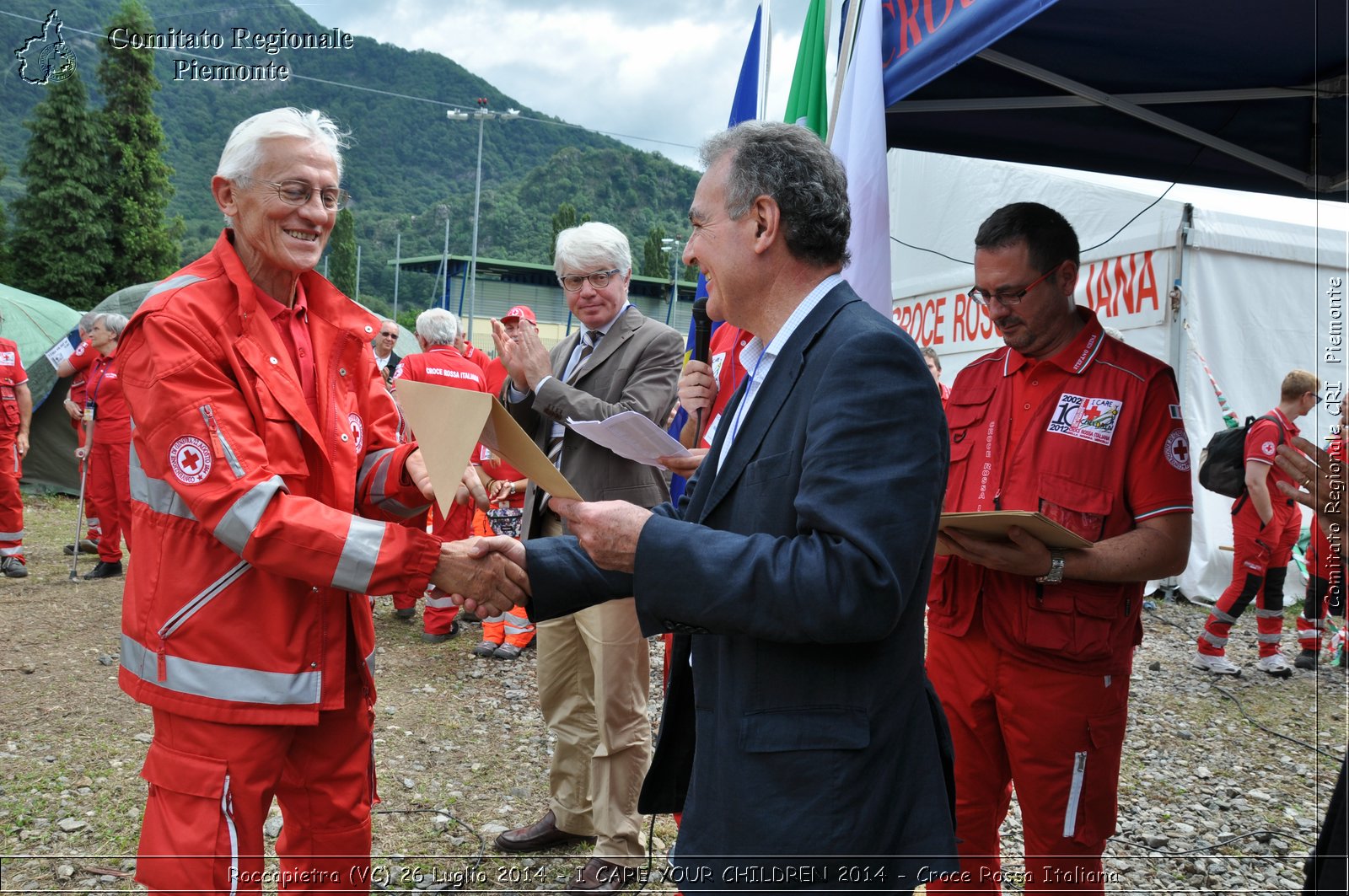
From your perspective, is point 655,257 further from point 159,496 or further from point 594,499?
point 159,496

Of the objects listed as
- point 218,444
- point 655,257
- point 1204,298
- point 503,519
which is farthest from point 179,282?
point 655,257

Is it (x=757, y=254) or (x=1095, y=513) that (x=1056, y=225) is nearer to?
(x=1095, y=513)

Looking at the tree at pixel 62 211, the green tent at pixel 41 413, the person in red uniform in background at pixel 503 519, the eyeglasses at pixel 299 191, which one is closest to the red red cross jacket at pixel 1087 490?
the eyeglasses at pixel 299 191

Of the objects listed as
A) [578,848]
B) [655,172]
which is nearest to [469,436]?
[578,848]

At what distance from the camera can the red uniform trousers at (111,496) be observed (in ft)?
29.5

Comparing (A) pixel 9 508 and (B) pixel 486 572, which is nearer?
(B) pixel 486 572

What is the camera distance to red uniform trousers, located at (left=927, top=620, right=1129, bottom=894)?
252cm

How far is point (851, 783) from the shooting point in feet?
5.11

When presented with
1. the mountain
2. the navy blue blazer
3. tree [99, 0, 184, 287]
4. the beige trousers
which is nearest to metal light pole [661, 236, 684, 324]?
the mountain

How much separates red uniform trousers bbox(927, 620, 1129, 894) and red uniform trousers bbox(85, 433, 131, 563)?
878 centimetres

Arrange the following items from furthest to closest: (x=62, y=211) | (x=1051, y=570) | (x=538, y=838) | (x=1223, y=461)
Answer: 1. (x=62, y=211)
2. (x=1223, y=461)
3. (x=538, y=838)
4. (x=1051, y=570)

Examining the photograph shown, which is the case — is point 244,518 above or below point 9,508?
above

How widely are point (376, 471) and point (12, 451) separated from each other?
908 centimetres

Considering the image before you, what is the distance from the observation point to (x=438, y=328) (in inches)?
296
